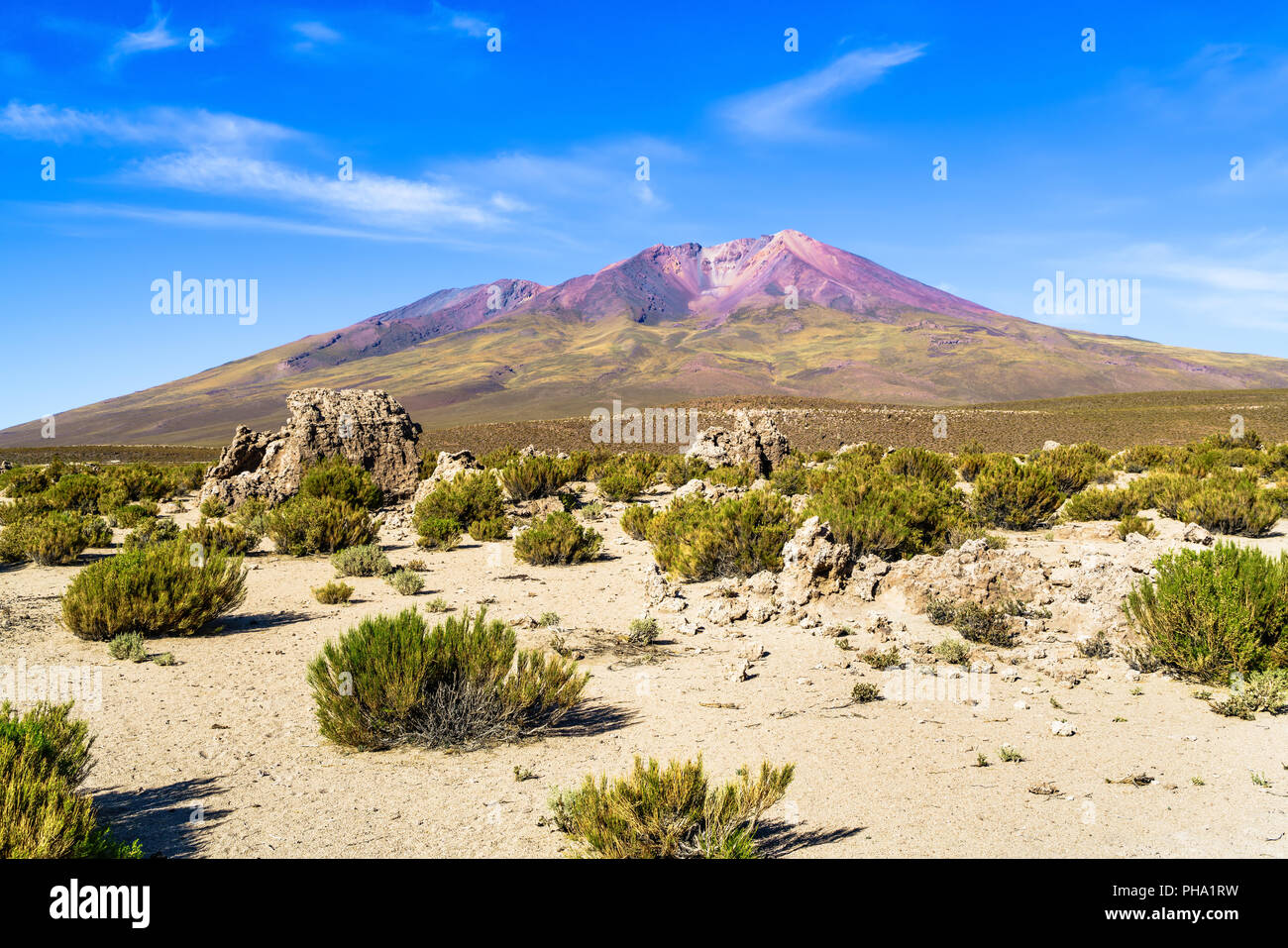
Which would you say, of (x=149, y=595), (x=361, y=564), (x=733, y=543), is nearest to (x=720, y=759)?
(x=733, y=543)

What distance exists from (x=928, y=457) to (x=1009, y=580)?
10906 millimetres

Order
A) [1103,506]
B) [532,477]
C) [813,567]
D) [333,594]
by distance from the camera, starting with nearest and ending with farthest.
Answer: [813,567]
[333,594]
[1103,506]
[532,477]

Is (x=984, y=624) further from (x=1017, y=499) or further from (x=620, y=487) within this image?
(x=620, y=487)

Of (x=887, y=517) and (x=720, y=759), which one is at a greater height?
(x=887, y=517)

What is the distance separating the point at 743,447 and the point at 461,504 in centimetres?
943

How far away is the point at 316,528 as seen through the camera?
12.2 m

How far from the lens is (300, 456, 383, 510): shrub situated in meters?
14.4

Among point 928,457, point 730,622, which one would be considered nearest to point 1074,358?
point 928,457

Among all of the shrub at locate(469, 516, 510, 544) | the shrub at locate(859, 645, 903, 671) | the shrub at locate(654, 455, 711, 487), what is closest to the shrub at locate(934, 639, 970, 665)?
the shrub at locate(859, 645, 903, 671)

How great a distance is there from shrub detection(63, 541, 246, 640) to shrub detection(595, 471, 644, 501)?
10507 millimetres

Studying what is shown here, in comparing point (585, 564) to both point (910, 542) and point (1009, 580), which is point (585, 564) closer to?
point (910, 542)

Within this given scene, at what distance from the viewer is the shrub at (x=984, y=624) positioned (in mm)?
7379

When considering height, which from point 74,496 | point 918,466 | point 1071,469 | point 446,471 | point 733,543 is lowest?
point 733,543

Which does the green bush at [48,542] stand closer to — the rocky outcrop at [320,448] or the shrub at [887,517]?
the rocky outcrop at [320,448]
